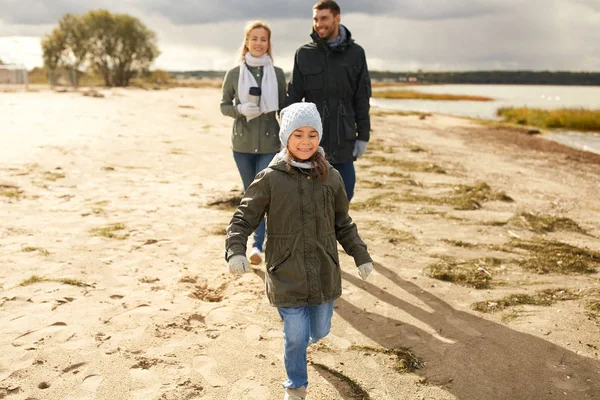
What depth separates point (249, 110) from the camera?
4.70 m

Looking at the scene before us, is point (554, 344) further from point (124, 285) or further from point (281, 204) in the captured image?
point (124, 285)

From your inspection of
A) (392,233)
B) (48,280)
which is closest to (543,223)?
(392,233)

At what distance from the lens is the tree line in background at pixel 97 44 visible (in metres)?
49.2

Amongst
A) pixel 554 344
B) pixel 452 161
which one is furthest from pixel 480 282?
pixel 452 161

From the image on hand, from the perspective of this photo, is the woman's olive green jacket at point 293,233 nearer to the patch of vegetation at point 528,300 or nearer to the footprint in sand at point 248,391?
the footprint in sand at point 248,391

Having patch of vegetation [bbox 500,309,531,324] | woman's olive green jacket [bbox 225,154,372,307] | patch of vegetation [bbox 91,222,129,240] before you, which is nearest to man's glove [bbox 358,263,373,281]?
woman's olive green jacket [bbox 225,154,372,307]

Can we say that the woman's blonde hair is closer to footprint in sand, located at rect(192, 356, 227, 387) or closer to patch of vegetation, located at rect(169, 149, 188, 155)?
footprint in sand, located at rect(192, 356, 227, 387)

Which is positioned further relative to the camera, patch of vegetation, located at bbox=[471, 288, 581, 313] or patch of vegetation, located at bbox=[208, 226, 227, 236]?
patch of vegetation, located at bbox=[208, 226, 227, 236]

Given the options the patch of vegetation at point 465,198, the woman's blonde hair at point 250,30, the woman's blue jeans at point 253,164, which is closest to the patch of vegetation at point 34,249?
the woman's blue jeans at point 253,164

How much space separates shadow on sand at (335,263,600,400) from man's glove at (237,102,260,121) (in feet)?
5.75

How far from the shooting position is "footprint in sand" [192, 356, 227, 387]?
3146 millimetres

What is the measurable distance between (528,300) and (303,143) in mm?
2661

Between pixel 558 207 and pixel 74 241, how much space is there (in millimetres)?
6541

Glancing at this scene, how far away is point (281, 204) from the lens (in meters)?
2.81
